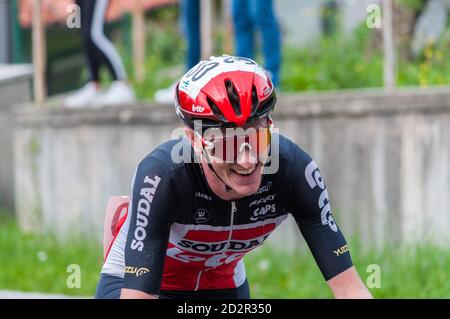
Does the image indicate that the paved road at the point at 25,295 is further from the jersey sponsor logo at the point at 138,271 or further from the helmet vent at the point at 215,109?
the helmet vent at the point at 215,109

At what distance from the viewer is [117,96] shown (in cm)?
978

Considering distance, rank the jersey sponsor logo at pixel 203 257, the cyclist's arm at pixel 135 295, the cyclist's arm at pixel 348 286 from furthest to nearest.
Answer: the jersey sponsor logo at pixel 203 257 < the cyclist's arm at pixel 348 286 < the cyclist's arm at pixel 135 295

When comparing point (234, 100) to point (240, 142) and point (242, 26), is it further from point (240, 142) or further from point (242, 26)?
point (242, 26)

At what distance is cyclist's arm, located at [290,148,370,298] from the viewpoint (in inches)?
163

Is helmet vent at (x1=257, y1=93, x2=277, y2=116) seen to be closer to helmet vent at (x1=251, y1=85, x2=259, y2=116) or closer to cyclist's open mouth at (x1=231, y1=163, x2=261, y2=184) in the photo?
helmet vent at (x1=251, y1=85, x2=259, y2=116)

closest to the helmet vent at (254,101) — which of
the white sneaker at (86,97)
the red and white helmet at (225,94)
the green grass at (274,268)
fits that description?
the red and white helmet at (225,94)

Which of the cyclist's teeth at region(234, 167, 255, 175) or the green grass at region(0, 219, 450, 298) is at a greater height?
the cyclist's teeth at region(234, 167, 255, 175)

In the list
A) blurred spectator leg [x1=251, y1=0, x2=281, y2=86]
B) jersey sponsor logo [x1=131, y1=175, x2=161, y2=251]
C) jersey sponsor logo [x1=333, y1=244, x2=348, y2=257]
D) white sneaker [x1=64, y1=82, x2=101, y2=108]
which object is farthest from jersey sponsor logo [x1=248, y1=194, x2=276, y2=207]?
white sneaker [x1=64, y1=82, x2=101, y2=108]

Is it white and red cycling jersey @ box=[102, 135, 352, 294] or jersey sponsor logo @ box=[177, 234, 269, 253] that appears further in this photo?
jersey sponsor logo @ box=[177, 234, 269, 253]

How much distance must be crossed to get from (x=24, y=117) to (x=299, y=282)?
396cm

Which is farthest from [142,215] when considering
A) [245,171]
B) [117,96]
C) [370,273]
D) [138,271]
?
[117,96]

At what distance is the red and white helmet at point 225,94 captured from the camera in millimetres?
3885

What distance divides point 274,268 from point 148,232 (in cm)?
456

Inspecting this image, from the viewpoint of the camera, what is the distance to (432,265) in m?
7.64
